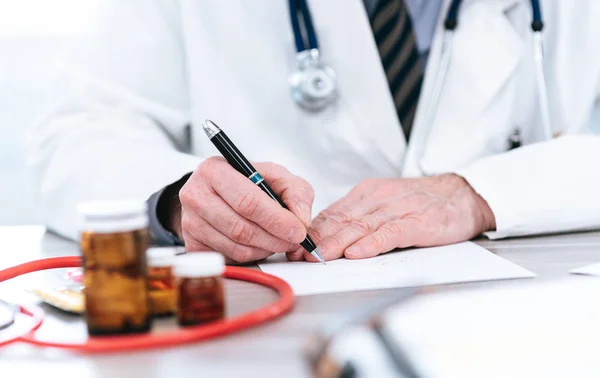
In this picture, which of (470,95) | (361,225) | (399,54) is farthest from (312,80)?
(361,225)

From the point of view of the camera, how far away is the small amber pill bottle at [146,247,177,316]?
Result: 0.59m

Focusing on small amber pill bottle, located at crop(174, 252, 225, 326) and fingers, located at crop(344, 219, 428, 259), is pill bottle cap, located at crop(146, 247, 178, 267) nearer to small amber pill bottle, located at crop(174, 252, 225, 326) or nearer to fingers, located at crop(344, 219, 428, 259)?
small amber pill bottle, located at crop(174, 252, 225, 326)

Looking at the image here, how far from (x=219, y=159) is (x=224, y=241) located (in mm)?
95

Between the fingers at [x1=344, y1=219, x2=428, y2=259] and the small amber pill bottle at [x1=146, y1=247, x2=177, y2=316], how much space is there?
30 cm

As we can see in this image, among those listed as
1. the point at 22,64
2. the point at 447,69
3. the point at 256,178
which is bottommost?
the point at 256,178

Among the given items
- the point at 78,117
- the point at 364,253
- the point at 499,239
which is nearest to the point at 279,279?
the point at 364,253

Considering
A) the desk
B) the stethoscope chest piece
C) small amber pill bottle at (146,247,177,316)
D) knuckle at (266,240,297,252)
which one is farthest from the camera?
the stethoscope chest piece

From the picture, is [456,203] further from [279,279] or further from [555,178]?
[279,279]

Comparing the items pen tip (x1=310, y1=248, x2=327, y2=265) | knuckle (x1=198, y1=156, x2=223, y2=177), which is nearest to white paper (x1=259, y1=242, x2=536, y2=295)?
pen tip (x1=310, y1=248, x2=327, y2=265)

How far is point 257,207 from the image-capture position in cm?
78

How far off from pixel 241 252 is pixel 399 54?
0.61m

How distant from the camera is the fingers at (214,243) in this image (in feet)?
2.71

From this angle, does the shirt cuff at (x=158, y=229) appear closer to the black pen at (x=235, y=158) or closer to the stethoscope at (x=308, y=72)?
the black pen at (x=235, y=158)

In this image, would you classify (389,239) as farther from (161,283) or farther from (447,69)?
(447,69)
